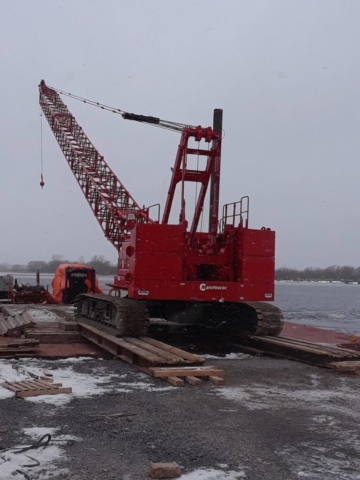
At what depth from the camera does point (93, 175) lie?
32.2 meters

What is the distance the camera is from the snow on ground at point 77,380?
797 cm

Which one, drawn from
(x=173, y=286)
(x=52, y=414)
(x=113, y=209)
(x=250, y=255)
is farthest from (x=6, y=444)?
(x=113, y=209)

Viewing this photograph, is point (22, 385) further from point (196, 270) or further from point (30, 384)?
point (196, 270)

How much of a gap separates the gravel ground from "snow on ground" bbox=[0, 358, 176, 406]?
31 mm

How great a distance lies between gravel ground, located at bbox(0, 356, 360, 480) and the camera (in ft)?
17.6

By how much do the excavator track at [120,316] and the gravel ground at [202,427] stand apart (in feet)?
7.79

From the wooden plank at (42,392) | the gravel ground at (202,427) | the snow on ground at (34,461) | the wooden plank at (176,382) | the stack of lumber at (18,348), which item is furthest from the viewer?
the stack of lumber at (18,348)

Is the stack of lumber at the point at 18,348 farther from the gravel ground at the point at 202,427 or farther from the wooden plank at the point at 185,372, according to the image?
the wooden plank at the point at 185,372

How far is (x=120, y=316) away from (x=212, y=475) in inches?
287

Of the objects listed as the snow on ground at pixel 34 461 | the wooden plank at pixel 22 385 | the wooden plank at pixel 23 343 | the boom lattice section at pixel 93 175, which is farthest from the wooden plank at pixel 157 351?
the boom lattice section at pixel 93 175

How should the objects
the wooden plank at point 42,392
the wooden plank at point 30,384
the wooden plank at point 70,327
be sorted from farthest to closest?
the wooden plank at point 70,327 < the wooden plank at point 30,384 < the wooden plank at point 42,392

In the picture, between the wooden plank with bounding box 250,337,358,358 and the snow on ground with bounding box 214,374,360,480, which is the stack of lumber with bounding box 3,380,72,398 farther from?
the wooden plank with bounding box 250,337,358,358

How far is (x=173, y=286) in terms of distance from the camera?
12.8 m

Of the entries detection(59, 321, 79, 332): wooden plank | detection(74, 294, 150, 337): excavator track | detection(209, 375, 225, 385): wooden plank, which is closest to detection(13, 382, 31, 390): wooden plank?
detection(209, 375, 225, 385): wooden plank
